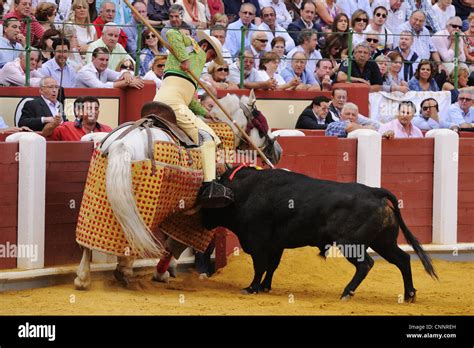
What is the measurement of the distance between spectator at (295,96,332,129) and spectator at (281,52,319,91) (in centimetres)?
96

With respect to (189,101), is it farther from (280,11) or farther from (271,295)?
(280,11)

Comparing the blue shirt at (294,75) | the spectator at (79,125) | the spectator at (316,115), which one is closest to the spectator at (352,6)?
the blue shirt at (294,75)

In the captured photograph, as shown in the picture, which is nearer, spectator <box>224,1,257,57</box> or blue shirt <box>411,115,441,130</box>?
spectator <box>224,1,257,57</box>

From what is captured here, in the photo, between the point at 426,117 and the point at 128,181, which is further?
the point at 426,117

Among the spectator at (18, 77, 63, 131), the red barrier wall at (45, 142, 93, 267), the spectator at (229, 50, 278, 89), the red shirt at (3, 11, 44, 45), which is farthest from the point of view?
the spectator at (229, 50, 278, 89)

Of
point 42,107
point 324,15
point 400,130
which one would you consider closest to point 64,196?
point 42,107

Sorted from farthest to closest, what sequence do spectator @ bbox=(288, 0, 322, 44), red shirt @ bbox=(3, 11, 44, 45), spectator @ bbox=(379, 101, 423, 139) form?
spectator @ bbox=(288, 0, 322, 44)
spectator @ bbox=(379, 101, 423, 139)
red shirt @ bbox=(3, 11, 44, 45)

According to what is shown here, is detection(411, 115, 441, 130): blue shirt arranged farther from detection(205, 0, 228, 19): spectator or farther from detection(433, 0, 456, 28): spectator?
detection(433, 0, 456, 28): spectator

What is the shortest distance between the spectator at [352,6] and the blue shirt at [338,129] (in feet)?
12.8

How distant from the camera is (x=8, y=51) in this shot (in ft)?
38.2

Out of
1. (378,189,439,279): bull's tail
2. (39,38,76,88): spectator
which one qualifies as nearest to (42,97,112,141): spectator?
(39,38,76,88): spectator

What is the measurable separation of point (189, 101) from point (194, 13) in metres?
4.37

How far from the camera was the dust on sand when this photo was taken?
831 cm

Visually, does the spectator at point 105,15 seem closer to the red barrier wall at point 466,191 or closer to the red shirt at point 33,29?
the red shirt at point 33,29
